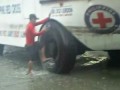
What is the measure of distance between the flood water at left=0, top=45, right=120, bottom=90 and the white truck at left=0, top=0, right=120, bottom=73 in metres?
0.29

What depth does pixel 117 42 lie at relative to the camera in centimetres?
754

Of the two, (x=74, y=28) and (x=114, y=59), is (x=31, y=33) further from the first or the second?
(x=114, y=59)

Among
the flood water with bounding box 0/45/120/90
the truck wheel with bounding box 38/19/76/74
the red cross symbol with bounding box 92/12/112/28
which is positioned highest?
the red cross symbol with bounding box 92/12/112/28

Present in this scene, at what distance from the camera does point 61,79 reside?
7734mm

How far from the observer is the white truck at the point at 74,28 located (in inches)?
292

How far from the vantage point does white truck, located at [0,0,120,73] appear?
741 centimetres

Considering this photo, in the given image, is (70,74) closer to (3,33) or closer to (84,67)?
(84,67)

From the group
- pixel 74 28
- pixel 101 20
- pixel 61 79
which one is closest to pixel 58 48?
pixel 74 28

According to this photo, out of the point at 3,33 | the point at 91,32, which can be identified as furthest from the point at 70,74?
the point at 3,33

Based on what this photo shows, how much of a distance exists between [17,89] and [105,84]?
1568 millimetres

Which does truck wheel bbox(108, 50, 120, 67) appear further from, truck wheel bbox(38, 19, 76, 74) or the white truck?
truck wheel bbox(38, 19, 76, 74)

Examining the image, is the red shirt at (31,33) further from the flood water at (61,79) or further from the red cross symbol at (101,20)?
the red cross symbol at (101,20)

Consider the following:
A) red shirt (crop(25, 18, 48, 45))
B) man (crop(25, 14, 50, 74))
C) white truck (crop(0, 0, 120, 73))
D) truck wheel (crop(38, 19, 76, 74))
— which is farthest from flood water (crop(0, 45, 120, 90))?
red shirt (crop(25, 18, 48, 45))

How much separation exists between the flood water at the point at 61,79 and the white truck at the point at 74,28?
29 centimetres
